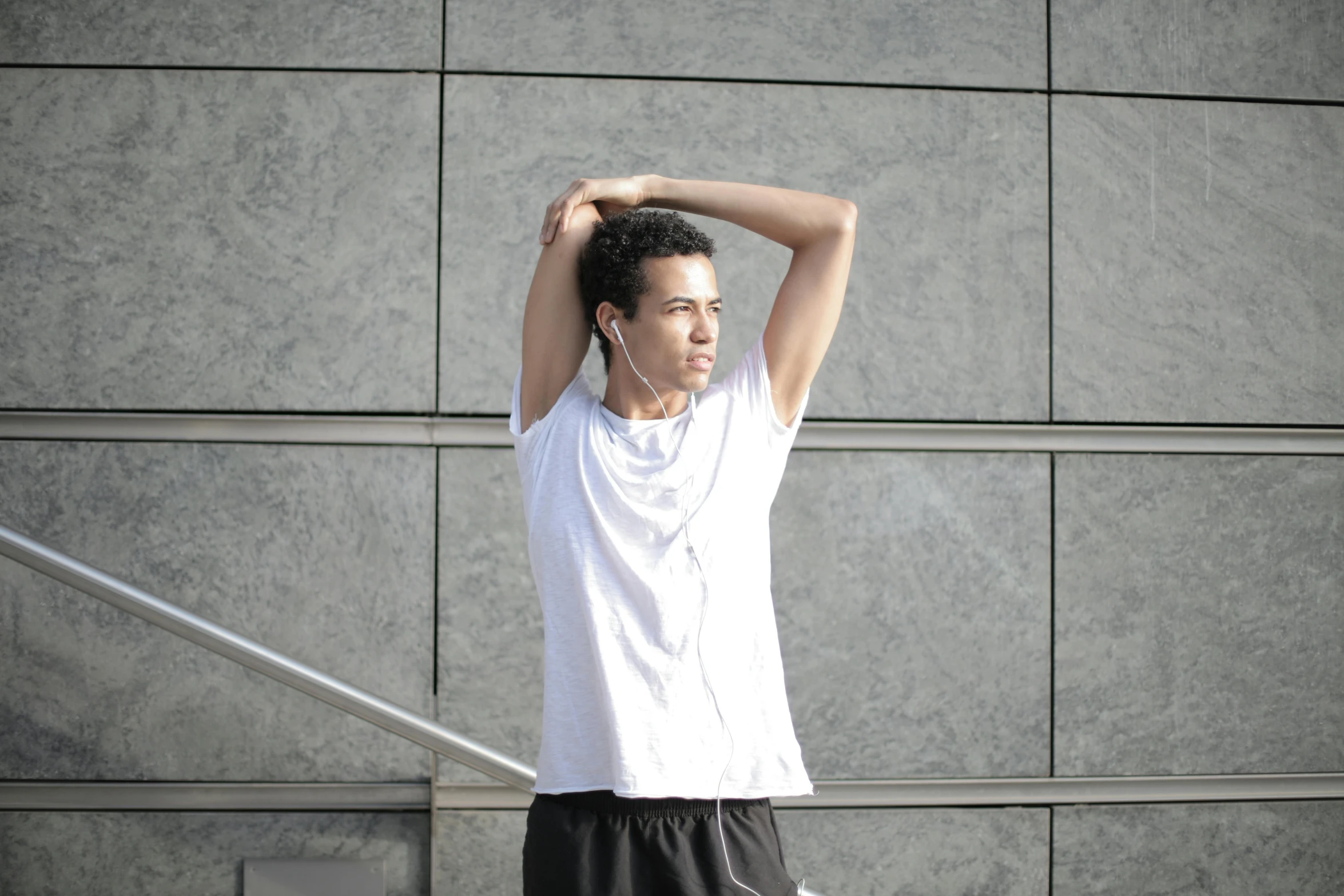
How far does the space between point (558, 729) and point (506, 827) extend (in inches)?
51.1

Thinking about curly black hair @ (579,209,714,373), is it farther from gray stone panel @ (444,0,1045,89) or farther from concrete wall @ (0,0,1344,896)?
gray stone panel @ (444,0,1045,89)

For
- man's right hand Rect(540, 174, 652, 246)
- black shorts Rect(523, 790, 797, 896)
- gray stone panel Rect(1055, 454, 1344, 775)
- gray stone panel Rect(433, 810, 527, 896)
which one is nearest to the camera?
black shorts Rect(523, 790, 797, 896)

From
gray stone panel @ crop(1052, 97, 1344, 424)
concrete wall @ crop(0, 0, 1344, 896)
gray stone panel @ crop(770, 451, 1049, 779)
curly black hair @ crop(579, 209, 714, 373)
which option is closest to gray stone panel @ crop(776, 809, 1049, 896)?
concrete wall @ crop(0, 0, 1344, 896)

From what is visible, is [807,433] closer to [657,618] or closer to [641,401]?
[641,401]

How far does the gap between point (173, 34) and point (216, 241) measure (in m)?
0.58

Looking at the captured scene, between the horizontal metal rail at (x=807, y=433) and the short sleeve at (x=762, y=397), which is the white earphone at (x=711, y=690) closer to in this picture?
the short sleeve at (x=762, y=397)

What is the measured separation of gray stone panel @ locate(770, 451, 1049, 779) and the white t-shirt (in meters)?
1.13

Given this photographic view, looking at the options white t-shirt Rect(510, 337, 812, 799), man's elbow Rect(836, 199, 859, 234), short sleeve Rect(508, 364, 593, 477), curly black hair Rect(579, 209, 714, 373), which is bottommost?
white t-shirt Rect(510, 337, 812, 799)

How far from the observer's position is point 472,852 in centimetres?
271

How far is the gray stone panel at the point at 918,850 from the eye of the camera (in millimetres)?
2779

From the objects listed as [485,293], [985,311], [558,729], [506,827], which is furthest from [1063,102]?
[506,827]

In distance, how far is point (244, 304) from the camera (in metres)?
2.72

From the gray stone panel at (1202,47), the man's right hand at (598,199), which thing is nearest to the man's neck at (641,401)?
the man's right hand at (598,199)

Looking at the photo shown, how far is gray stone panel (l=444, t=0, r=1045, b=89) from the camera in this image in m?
2.76
